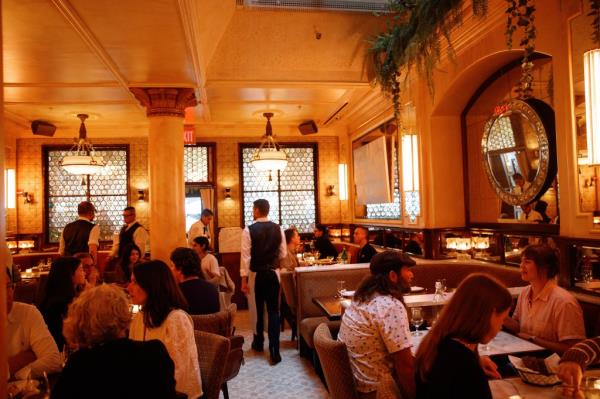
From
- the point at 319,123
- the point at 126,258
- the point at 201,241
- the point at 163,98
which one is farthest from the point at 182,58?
the point at 319,123

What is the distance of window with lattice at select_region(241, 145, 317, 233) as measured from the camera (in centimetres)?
1180

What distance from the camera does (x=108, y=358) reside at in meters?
1.78

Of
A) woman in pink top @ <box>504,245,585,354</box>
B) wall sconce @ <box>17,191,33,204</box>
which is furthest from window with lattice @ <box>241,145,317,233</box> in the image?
woman in pink top @ <box>504,245,585,354</box>

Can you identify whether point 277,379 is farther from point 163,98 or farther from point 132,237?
point 163,98

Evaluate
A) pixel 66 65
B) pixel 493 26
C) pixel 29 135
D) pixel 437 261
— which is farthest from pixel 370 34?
pixel 29 135

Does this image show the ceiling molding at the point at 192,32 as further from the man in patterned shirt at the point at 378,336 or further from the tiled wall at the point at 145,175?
the tiled wall at the point at 145,175

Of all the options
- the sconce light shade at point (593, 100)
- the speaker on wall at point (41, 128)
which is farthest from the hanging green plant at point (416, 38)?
the speaker on wall at point (41, 128)

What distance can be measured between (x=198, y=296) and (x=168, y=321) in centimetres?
130

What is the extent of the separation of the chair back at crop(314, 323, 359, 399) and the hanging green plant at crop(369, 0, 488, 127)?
10.6ft

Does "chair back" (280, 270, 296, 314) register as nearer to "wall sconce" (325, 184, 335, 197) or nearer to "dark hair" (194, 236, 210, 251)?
"dark hair" (194, 236, 210, 251)

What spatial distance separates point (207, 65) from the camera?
6.72 m

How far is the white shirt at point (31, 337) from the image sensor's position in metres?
2.69

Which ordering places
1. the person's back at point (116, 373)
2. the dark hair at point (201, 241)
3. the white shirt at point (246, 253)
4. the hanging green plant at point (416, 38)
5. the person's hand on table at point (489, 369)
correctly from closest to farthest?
the person's back at point (116, 373) → the person's hand on table at point (489, 369) → the hanging green plant at point (416, 38) → the white shirt at point (246, 253) → the dark hair at point (201, 241)

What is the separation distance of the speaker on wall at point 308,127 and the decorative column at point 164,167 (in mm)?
4672
